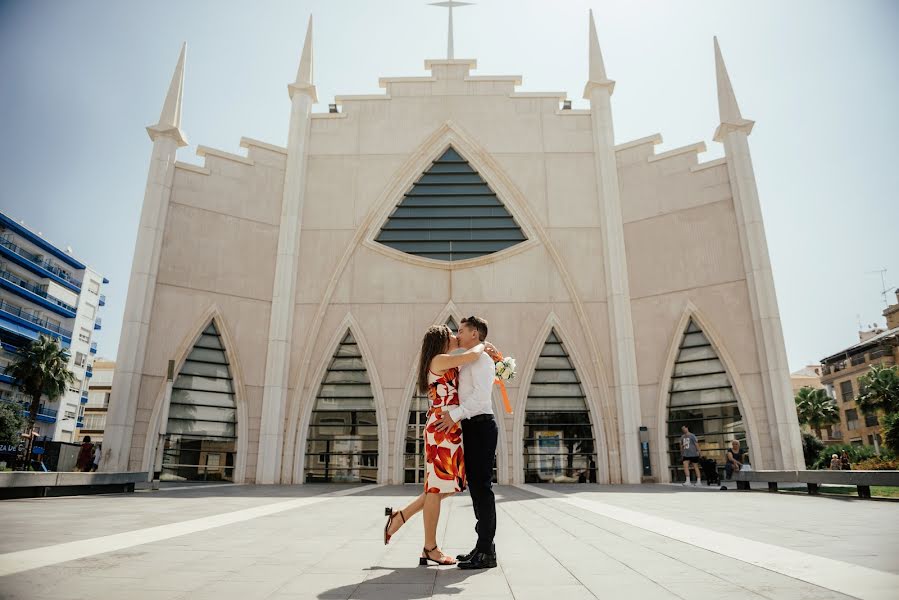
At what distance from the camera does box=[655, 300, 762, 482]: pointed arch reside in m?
16.7

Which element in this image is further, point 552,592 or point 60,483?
point 60,483

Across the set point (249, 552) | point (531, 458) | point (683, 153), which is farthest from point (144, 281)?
point (683, 153)

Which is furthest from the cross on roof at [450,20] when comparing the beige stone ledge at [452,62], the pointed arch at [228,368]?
the pointed arch at [228,368]

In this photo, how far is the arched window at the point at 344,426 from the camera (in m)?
17.7

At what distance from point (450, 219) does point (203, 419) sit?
10714mm

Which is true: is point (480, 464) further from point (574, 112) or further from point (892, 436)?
point (892, 436)

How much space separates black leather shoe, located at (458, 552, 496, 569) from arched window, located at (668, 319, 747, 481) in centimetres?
1525

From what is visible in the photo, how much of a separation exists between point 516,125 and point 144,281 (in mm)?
13977

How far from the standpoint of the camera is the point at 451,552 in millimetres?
4852

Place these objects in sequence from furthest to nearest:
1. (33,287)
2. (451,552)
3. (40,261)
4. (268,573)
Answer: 1. (40,261)
2. (33,287)
3. (451,552)
4. (268,573)

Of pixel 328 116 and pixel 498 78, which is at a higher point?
pixel 498 78

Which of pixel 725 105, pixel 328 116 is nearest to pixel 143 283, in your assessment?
pixel 328 116

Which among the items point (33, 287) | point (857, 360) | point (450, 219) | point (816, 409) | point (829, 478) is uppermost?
point (33, 287)

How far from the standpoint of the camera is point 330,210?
64.0 feet
